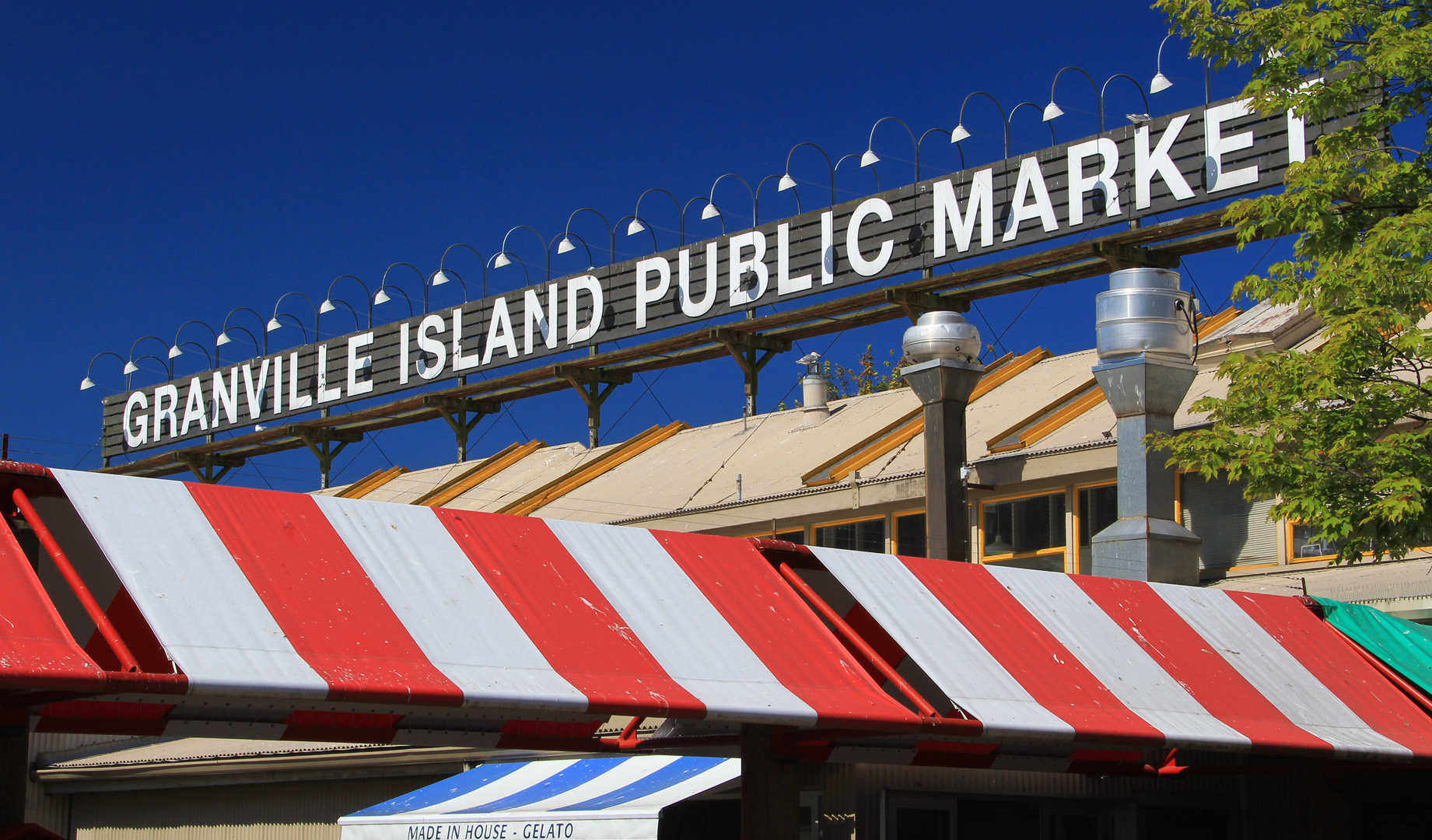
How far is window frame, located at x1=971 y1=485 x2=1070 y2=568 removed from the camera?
15328mm

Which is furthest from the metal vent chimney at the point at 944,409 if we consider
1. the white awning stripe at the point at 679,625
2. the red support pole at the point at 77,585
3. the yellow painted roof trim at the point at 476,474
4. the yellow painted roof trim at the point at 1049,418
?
the yellow painted roof trim at the point at 476,474

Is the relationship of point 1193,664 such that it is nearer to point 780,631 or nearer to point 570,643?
point 780,631

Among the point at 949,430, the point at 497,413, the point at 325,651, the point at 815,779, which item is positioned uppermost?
the point at 497,413

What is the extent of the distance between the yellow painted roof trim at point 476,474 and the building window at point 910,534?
38.2 feet

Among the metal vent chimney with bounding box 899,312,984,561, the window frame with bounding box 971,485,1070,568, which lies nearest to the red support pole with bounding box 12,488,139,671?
the metal vent chimney with bounding box 899,312,984,561

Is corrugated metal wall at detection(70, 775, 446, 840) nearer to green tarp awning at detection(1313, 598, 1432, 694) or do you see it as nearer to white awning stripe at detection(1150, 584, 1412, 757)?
white awning stripe at detection(1150, 584, 1412, 757)

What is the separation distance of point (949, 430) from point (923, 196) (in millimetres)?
12556

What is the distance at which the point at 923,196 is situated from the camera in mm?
26938

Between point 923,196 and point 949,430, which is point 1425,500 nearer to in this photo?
point 949,430

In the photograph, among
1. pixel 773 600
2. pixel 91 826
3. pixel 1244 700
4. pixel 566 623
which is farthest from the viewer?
pixel 91 826

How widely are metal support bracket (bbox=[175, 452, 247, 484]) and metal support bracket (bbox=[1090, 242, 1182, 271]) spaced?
1167 inches

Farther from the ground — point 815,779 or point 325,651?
point 325,651

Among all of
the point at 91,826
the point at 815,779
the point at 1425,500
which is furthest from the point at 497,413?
the point at 1425,500

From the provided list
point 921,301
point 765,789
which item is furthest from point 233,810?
point 921,301
